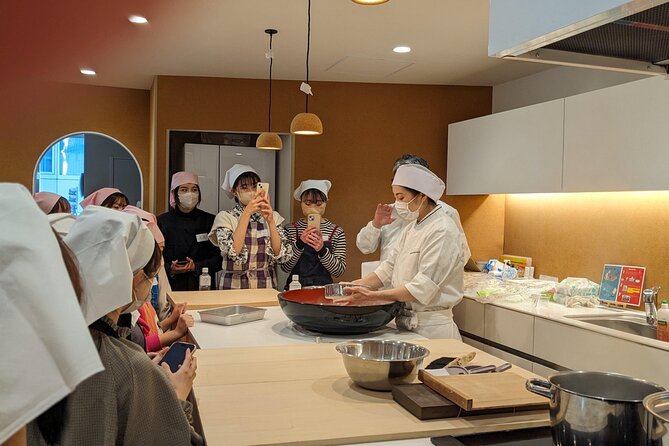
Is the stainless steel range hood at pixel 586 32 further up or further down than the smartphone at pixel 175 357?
further up

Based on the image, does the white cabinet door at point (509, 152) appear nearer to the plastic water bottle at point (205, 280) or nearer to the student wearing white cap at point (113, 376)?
the plastic water bottle at point (205, 280)

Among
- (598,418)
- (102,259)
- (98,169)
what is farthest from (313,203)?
(98,169)

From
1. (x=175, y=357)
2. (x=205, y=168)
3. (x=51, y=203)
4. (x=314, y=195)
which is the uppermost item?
(x=205, y=168)

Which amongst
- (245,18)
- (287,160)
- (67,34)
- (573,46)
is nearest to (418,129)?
(287,160)

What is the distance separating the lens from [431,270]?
245cm

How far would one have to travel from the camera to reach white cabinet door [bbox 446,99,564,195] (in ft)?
12.3

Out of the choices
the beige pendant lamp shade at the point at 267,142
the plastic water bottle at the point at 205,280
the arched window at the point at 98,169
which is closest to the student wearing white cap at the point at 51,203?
the plastic water bottle at the point at 205,280

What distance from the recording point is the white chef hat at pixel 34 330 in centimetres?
44

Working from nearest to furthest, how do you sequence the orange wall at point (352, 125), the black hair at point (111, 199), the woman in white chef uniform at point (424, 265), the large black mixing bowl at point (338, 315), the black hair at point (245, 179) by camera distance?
the large black mixing bowl at point (338, 315), the woman in white chef uniform at point (424, 265), the black hair at point (111, 199), the black hair at point (245, 179), the orange wall at point (352, 125)

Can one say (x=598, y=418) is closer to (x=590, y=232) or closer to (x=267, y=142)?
(x=590, y=232)

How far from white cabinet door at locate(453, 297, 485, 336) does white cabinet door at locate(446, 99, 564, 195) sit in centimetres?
85

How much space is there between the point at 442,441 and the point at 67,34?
3795 mm

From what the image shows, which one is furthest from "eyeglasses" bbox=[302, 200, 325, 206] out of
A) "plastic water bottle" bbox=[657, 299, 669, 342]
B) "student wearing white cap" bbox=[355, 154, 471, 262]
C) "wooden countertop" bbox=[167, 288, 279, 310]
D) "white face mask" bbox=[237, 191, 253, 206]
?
"plastic water bottle" bbox=[657, 299, 669, 342]

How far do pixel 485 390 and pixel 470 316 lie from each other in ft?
8.65
